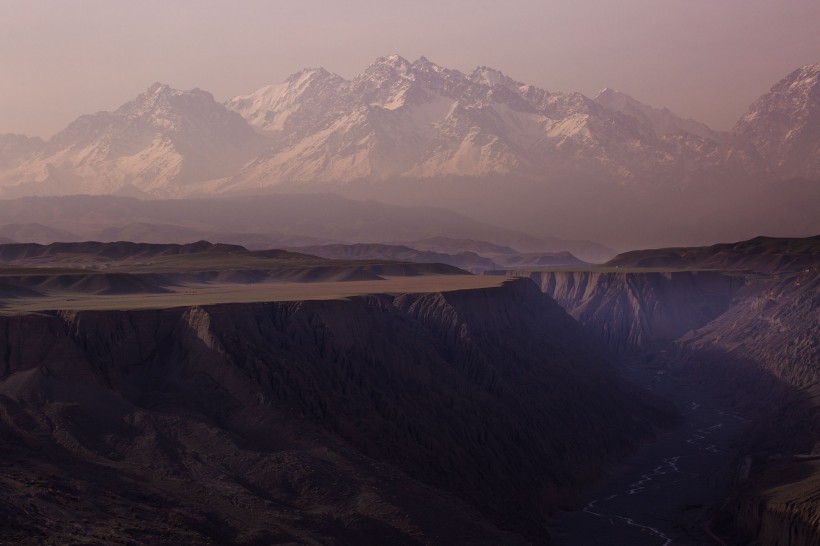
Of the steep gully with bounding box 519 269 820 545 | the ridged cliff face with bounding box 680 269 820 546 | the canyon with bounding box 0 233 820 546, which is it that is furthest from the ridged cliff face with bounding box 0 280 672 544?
the ridged cliff face with bounding box 680 269 820 546

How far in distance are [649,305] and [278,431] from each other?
122 m

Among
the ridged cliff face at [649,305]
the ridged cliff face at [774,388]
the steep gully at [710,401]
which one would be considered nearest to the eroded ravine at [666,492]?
the steep gully at [710,401]

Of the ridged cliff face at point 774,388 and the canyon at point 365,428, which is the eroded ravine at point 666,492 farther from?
the ridged cliff face at point 774,388

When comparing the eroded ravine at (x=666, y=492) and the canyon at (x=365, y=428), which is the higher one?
the canyon at (x=365, y=428)

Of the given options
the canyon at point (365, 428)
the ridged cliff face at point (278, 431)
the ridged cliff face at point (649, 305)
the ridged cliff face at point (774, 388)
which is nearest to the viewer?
the ridged cliff face at point (278, 431)

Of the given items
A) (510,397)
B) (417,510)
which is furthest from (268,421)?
(510,397)

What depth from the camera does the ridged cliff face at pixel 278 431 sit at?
5159 cm

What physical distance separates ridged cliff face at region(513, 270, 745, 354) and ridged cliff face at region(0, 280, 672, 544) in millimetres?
74381

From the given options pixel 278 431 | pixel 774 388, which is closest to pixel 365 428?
pixel 278 431

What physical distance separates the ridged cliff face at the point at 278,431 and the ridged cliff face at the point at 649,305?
74381 millimetres

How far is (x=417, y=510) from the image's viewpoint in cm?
5681

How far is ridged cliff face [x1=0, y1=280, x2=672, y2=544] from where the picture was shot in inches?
2031

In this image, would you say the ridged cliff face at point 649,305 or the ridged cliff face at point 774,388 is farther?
the ridged cliff face at point 649,305

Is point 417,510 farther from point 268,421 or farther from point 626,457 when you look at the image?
point 626,457
